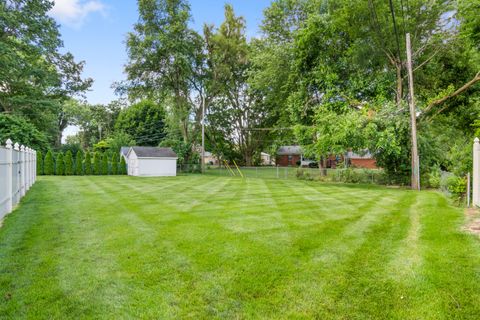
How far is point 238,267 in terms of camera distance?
140 inches

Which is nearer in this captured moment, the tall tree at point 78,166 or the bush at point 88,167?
the tall tree at point 78,166

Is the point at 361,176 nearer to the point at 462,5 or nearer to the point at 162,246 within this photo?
the point at 462,5

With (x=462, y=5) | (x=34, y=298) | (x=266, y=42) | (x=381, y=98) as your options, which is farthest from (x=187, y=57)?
(x=34, y=298)

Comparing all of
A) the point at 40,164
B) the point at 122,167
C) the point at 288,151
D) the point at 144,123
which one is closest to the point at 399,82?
the point at 122,167

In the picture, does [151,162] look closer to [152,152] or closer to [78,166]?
[152,152]

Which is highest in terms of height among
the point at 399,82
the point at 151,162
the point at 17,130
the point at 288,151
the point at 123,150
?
the point at 399,82

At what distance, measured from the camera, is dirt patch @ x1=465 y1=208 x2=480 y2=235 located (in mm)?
5113

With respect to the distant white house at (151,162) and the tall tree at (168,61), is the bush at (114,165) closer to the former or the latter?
the distant white house at (151,162)

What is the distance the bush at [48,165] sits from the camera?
72.9 feet

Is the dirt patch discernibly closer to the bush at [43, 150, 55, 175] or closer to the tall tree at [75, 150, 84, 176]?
the tall tree at [75, 150, 84, 176]

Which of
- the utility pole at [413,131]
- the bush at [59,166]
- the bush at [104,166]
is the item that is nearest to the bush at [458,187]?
the utility pole at [413,131]

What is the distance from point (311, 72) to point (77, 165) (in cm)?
1851

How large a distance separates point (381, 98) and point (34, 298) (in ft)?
52.8

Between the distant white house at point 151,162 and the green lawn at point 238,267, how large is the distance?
17.3 meters
